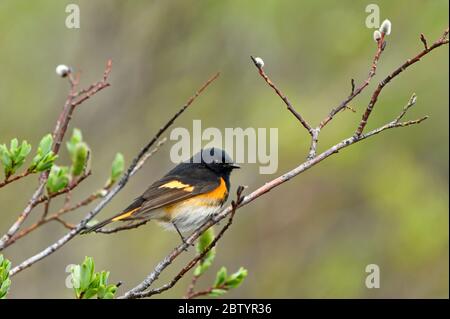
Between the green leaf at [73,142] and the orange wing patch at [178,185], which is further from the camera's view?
the orange wing patch at [178,185]

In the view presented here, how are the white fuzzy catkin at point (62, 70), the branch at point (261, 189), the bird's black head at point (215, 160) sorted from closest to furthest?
the white fuzzy catkin at point (62, 70)
the branch at point (261, 189)
the bird's black head at point (215, 160)

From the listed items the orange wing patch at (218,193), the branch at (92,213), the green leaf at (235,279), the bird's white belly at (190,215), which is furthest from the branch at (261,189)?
the orange wing patch at (218,193)

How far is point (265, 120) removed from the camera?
36.4 ft

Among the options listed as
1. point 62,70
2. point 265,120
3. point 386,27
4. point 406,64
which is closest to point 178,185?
point 386,27

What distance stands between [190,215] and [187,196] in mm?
175

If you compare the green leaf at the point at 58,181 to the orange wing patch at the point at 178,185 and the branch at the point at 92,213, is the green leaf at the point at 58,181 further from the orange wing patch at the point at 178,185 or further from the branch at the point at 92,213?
the orange wing patch at the point at 178,185

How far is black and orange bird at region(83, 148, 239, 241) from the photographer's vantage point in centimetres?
517

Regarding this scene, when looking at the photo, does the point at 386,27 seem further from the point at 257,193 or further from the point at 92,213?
the point at 92,213

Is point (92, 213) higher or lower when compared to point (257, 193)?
lower

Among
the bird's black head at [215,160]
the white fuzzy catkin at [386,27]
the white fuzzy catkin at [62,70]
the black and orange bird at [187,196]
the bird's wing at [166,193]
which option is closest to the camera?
the white fuzzy catkin at [62,70]

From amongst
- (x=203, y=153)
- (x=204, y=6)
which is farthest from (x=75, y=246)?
(x=203, y=153)

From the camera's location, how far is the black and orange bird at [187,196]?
17.0 feet

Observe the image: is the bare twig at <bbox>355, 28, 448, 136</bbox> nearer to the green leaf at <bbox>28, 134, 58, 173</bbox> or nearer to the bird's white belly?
the green leaf at <bbox>28, 134, 58, 173</bbox>

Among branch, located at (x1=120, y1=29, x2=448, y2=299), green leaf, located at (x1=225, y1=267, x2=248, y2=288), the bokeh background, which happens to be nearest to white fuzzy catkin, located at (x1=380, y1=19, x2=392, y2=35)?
branch, located at (x1=120, y1=29, x2=448, y2=299)
